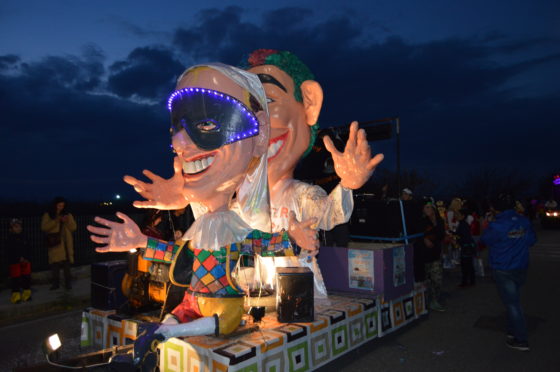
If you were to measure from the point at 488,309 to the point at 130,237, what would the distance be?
470 cm

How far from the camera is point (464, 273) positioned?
22.2 feet

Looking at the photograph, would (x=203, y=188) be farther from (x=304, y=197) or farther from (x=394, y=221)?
(x=394, y=221)

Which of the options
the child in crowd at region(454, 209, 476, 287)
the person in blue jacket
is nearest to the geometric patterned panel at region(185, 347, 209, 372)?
the person in blue jacket

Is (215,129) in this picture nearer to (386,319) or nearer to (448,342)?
(386,319)

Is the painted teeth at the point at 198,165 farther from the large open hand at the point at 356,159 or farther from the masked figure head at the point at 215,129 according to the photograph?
the large open hand at the point at 356,159

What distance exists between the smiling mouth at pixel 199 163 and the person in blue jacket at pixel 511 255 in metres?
2.80

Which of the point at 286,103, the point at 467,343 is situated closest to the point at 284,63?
the point at 286,103

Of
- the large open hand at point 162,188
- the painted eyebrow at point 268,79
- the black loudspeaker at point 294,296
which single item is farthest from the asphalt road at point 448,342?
the painted eyebrow at point 268,79

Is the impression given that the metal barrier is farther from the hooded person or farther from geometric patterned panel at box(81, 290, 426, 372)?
the hooded person

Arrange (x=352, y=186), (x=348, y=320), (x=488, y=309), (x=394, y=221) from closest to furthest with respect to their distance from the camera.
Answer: (x=352, y=186) < (x=348, y=320) < (x=394, y=221) < (x=488, y=309)

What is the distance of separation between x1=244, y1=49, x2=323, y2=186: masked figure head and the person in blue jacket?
203cm

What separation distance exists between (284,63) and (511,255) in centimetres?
271

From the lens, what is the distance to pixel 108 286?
12.7 feet

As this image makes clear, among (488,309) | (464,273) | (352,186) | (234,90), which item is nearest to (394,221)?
(488,309)
